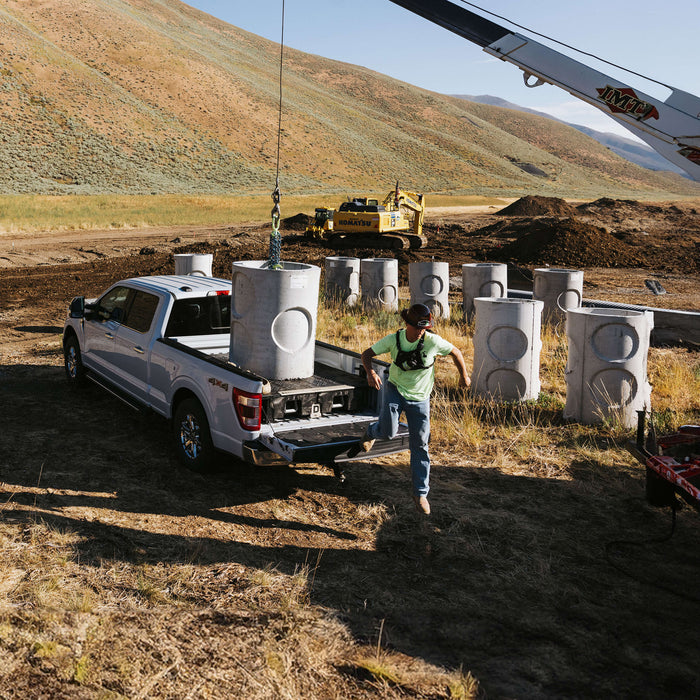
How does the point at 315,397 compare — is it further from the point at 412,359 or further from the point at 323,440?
the point at 412,359

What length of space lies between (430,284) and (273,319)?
346 inches

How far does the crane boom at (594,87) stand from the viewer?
1009 centimetres

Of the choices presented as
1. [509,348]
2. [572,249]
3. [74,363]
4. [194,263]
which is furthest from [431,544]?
[572,249]

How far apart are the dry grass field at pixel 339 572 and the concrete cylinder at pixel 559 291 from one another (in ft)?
19.2

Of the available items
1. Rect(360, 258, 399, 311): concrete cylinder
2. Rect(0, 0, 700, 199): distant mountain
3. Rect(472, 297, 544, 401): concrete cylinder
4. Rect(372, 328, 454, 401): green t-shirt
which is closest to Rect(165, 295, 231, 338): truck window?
Rect(372, 328, 454, 401): green t-shirt

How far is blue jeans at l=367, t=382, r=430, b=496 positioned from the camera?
252 inches

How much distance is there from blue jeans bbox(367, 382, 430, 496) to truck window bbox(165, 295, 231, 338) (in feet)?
9.30

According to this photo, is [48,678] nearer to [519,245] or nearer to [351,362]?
[351,362]

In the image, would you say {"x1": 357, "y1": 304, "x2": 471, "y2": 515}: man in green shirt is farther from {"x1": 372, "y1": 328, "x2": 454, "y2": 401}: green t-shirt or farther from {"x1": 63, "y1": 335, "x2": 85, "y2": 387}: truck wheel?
{"x1": 63, "y1": 335, "x2": 85, "y2": 387}: truck wheel

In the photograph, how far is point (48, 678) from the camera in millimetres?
4168

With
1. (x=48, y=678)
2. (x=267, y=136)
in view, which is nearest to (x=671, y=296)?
(x=48, y=678)

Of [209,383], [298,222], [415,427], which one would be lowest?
[415,427]

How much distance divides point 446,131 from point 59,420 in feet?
514

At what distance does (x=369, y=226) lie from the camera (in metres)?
30.4
